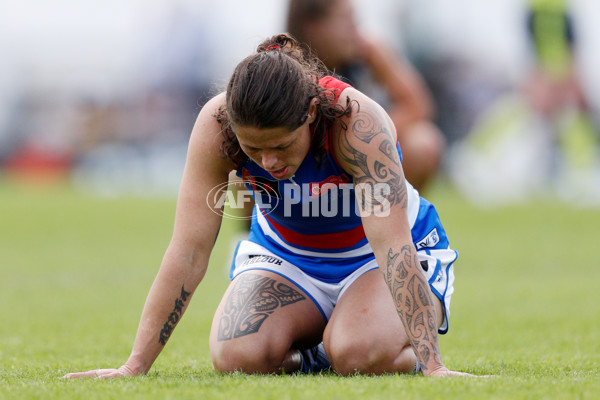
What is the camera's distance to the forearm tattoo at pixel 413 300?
3227 millimetres

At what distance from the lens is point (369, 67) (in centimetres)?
631

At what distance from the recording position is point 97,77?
74.8 feet

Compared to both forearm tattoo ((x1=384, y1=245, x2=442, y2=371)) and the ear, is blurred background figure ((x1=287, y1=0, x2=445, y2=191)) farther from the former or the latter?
forearm tattoo ((x1=384, y1=245, x2=442, y2=371))

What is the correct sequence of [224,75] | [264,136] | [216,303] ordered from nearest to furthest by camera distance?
[264,136], [216,303], [224,75]

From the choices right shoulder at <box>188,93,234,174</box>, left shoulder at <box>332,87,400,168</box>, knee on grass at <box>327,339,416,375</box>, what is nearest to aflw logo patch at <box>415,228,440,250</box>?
knee on grass at <box>327,339,416,375</box>

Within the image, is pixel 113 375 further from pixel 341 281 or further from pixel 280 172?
pixel 341 281

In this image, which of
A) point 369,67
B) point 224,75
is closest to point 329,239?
point 369,67

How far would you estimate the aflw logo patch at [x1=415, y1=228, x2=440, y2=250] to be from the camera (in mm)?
3939

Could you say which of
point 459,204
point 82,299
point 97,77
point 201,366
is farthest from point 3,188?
point 201,366

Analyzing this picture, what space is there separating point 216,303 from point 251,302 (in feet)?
10.0

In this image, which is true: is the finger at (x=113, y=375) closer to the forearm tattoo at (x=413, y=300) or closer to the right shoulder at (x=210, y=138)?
the right shoulder at (x=210, y=138)

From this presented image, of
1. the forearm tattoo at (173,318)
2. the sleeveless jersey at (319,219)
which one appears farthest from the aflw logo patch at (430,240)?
the forearm tattoo at (173,318)

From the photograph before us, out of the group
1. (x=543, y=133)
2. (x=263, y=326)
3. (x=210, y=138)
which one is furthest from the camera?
(x=543, y=133)

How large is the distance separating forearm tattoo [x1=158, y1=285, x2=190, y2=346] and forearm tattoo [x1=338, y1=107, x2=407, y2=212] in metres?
0.88
